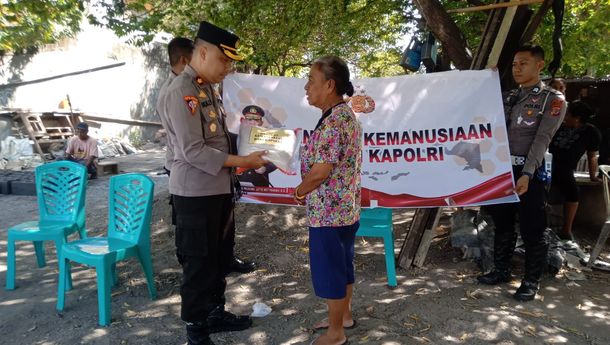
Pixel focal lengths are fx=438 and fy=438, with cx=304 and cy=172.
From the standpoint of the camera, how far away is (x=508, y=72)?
4.30 meters

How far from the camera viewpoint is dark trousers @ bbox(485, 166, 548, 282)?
3541mm

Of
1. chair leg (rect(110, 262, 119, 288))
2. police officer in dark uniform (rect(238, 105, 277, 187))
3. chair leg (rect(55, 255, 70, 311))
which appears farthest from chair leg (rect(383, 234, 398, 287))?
chair leg (rect(55, 255, 70, 311))

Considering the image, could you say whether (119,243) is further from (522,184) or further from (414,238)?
(522,184)

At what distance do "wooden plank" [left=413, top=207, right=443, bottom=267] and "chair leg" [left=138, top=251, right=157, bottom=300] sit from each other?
8.08ft

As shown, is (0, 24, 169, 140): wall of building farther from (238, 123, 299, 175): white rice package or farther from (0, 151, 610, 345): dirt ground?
(238, 123, 299, 175): white rice package

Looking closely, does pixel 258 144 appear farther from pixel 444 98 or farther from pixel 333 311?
pixel 444 98

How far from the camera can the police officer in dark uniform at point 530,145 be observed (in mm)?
3412

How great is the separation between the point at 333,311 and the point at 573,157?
13.3ft

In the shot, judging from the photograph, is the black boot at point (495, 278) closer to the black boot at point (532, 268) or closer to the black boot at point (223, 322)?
the black boot at point (532, 268)

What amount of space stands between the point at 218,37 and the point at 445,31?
120 inches

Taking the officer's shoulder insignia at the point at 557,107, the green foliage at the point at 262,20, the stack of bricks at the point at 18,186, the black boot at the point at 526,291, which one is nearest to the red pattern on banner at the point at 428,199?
the officer's shoulder insignia at the point at 557,107

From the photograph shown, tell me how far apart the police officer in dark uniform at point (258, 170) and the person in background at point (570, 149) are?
140 inches

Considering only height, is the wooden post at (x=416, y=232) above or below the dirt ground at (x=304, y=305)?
above

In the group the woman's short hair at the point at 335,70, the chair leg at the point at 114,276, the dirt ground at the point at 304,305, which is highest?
the woman's short hair at the point at 335,70
